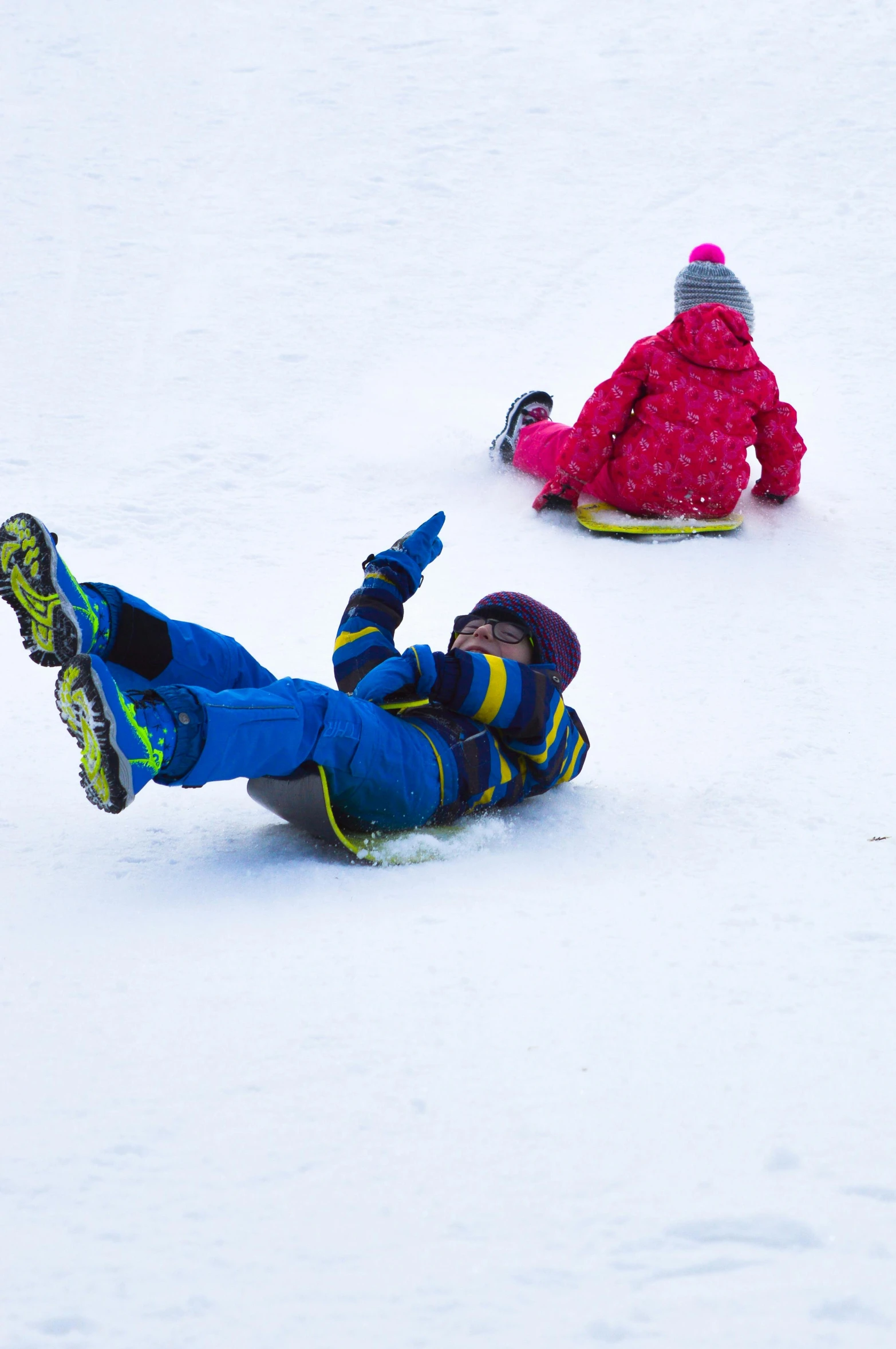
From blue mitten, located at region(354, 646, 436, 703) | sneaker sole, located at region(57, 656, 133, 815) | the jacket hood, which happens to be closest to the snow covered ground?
sneaker sole, located at region(57, 656, 133, 815)

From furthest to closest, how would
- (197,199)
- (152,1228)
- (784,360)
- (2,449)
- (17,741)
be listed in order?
(197,199), (784,360), (2,449), (17,741), (152,1228)

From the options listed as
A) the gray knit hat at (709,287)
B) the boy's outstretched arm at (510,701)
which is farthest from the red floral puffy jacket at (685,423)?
the boy's outstretched arm at (510,701)

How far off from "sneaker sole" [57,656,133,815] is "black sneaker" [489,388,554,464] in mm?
3495

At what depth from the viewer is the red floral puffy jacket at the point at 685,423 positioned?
4.81 meters

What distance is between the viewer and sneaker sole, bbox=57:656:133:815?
209 cm

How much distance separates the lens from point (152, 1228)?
4.49 feet

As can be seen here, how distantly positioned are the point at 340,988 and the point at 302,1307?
61 cm

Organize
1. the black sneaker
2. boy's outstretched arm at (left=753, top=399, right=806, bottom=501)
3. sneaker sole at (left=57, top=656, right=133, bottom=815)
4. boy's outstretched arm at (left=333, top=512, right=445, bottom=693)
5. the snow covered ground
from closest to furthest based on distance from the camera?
the snow covered ground
sneaker sole at (left=57, top=656, right=133, bottom=815)
boy's outstretched arm at (left=333, top=512, right=445, bottom=693)
boy's outstretched arm at (left=753, top=399, right=806, bottom=501)
the black sneaker

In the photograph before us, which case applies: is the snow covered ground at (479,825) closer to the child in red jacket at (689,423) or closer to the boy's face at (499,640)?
the child in red jacket at (689,423)

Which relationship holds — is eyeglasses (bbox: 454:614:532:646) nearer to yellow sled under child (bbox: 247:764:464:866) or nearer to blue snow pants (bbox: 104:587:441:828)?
blue snow pants (bbox: 104:587:441:828)

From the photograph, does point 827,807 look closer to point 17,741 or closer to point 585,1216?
point 585,1216

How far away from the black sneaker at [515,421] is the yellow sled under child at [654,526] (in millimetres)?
597

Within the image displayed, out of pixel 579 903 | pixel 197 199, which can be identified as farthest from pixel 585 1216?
pixel 197 199

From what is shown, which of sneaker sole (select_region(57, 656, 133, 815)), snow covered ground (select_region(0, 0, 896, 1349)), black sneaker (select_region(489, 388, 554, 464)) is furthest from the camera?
black sneaker (select_region(489, 388, 554, 464))
